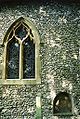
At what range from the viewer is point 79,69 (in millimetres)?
8539

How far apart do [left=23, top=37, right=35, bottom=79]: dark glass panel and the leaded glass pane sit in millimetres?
271

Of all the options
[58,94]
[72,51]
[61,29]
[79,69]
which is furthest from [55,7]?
[58,94]

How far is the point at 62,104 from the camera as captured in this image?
27.8 ft

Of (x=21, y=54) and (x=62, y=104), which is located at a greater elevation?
(x=21, y=54)

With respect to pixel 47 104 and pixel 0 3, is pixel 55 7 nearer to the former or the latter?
pixel 0 3

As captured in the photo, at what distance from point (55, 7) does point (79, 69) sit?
2.32 m

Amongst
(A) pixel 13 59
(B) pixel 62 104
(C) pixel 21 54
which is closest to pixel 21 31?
(C) pixel 21 54

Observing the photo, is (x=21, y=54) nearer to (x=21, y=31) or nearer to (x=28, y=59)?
(x=28, y=59)

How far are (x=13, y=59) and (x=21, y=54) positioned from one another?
0.34m

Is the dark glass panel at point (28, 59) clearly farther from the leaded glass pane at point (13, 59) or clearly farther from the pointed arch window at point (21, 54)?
the leaded glass pane at point (13, 59)

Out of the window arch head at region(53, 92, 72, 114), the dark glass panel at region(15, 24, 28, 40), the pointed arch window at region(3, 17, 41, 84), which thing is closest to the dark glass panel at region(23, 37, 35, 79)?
the pointed arch window at region(3, 17, 41, 84)

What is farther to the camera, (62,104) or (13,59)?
(13,59)

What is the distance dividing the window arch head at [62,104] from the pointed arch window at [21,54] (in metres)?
0.93

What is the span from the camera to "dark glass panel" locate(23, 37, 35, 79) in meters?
8.85
